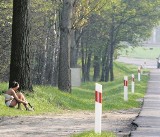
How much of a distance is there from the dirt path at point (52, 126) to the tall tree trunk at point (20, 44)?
4.53m

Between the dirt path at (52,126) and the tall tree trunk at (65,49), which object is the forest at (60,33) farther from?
the dirt path at (52,126)

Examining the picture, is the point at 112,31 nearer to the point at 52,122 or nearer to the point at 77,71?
the point at 77,71

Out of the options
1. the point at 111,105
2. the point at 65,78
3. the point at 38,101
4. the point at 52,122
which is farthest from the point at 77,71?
the point at 52,122

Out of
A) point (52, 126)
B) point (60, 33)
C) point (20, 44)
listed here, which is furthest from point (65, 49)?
point (52, 126)

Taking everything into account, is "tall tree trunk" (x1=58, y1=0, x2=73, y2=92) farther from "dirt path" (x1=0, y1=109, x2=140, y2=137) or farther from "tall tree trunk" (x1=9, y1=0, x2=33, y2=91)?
"dirt path" (x1=0, y1=109, x2=140, y2=137)

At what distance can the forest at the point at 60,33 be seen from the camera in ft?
70.7

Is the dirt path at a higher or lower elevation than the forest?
lower

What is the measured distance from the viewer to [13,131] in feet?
43.8

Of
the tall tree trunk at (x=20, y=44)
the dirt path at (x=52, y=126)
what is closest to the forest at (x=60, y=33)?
the tall tree trunk at (x=20, y=44)

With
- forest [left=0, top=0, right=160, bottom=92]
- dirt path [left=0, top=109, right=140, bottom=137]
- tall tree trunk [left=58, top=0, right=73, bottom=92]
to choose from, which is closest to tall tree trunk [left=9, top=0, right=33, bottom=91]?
forest [left=0, top=0, right=160, bottom=92]

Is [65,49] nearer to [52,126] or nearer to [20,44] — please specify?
[20,44]

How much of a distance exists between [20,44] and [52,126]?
23.7 ft

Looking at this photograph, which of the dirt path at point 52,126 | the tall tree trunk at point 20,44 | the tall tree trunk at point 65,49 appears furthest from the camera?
the tall tree trunk at point 65,49

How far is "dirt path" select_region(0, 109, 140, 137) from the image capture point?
1312cm
